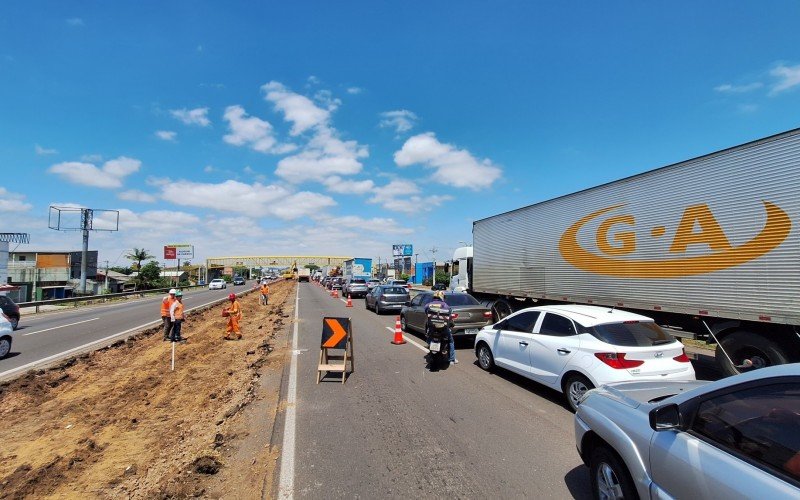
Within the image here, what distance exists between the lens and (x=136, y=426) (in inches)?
237

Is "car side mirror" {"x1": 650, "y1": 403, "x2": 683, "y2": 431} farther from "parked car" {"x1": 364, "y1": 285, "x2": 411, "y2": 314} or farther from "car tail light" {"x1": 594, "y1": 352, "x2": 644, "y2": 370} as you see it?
"parked car" {"x1": 364, "y1": 285, "x2": 411, "y2": 314}

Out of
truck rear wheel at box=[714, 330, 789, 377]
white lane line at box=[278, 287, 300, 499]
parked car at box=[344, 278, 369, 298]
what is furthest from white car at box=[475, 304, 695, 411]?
parked car at box=[344, 278, 369, 298]

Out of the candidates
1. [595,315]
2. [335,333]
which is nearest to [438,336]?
[335,333]

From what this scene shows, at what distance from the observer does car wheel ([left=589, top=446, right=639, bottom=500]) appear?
3.13 meters

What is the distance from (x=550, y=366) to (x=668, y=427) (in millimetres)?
4048

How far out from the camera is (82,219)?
51.7 m

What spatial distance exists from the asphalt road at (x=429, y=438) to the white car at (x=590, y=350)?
0.48 m

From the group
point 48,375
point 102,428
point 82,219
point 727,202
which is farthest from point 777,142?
point 82,219

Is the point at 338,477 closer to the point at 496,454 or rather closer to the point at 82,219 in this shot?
the point at 496,454

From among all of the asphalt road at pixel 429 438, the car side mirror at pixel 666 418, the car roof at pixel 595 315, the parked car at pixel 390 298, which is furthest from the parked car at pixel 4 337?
the car side mirror at pixel 666 418

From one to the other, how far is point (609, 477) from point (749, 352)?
5.86 meters

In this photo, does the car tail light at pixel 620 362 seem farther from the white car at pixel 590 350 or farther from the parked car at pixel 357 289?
the parked car at pixel 357 289

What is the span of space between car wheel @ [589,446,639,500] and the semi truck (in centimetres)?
540

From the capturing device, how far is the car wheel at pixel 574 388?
6.06 m
